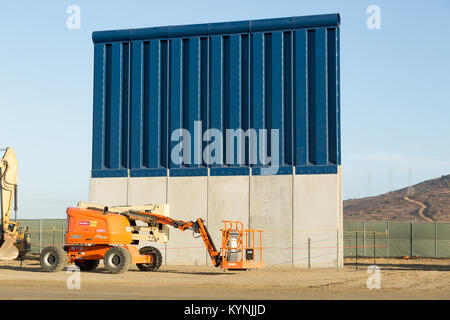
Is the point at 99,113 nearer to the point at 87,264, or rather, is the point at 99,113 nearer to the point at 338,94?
the point at 87,264

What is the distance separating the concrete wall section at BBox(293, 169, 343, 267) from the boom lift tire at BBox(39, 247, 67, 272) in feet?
37.1

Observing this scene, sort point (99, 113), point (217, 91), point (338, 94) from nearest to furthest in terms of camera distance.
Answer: point (338, 94)
point (217, 91)
point (99, 113)

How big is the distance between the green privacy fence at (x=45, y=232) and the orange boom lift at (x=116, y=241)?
1908 centimetres

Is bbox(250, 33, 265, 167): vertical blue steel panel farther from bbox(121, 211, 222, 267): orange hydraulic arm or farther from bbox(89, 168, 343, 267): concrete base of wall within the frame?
bbox(121, 211, 222, 267): orange hydraulic arm

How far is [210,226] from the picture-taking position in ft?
115

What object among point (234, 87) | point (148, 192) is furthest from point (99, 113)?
point (234, 87)

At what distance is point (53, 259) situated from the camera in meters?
28.9

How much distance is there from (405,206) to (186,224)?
364 ft

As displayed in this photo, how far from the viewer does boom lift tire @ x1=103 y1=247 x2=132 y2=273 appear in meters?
27.5

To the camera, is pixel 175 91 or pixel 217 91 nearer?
pixel 217 91

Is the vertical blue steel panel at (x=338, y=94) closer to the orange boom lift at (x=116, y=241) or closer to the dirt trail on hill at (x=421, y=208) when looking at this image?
the orange boom lift at (x=116, y=241)

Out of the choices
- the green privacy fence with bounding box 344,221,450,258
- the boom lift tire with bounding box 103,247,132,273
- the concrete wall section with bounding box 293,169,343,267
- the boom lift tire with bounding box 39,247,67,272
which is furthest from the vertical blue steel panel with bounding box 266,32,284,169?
the green privacy fence with bounding box 344,221,450,258

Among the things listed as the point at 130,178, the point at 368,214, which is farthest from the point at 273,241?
the point at 368,214
